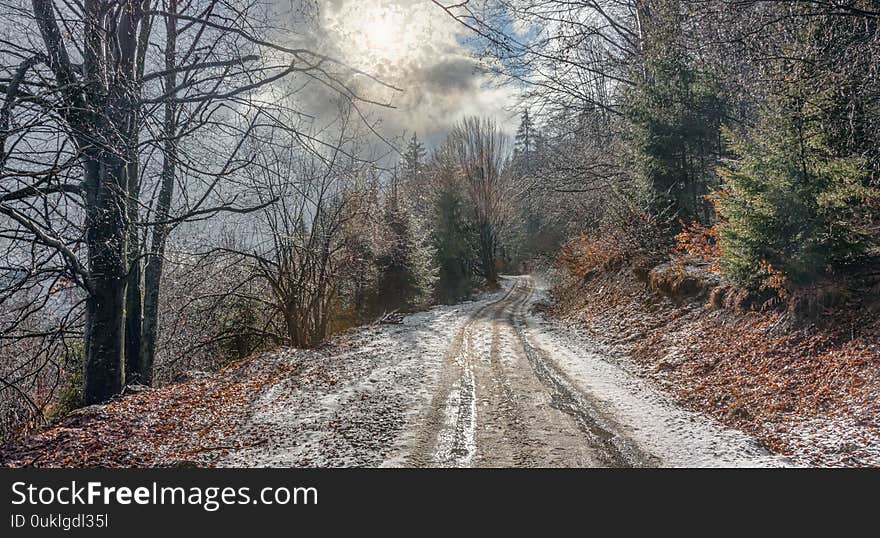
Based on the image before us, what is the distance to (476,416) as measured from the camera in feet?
18.5

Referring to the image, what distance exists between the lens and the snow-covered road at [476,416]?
4480 mm

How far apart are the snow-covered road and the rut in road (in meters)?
0.02

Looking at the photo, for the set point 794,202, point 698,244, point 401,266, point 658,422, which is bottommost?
point 658,422

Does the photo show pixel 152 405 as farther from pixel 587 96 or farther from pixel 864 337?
pixel 587 96

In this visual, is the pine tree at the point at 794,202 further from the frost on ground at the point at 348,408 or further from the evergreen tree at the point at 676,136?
the frost on ground at the point at 348,408

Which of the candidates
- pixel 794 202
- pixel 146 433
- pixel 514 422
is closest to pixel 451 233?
pixel 794 202

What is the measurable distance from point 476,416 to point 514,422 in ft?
1.68

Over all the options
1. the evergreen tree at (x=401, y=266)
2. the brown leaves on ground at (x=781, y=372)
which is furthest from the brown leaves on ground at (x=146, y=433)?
the evergreen tree at (x=401, y=266)

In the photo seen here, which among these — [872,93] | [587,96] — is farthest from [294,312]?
[587,96]

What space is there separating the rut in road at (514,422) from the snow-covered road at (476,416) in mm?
15

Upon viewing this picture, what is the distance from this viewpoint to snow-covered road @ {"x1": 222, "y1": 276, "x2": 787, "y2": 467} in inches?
176

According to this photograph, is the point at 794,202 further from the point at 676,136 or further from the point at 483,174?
the point at 483,174

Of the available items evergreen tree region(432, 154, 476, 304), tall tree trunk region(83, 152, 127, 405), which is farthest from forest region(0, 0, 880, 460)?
evergreen tree region(432, 154, 476, 304)

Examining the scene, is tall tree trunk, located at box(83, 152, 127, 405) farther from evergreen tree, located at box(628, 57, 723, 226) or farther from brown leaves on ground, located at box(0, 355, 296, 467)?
evergreen tree, located at box(628, 57, 723, 226)
